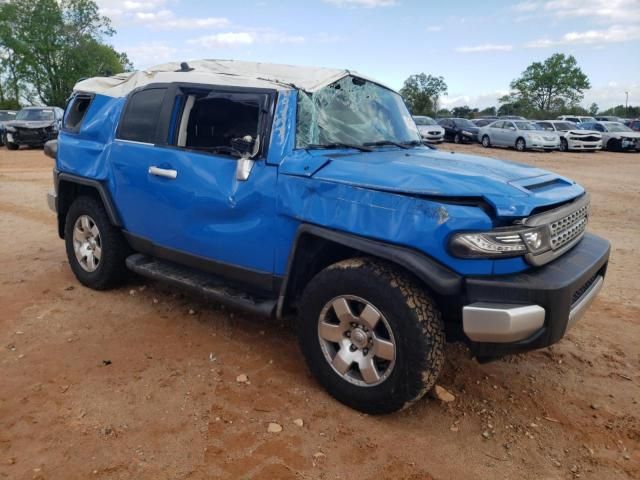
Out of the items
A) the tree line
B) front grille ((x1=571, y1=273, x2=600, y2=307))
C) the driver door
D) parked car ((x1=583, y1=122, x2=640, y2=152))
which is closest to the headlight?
front grille ((x1=571, y1=273, x2=600, y2=307))

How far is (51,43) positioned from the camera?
161 feet

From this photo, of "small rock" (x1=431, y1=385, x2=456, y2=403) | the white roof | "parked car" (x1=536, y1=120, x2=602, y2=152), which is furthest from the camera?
"parked car" (x1=536, y1=120, x2=602, y2=152)

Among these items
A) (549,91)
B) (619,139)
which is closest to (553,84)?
(549,91)

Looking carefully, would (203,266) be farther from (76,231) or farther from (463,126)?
(463,126)

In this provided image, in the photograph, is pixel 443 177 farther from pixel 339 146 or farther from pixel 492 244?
pixel 339 146

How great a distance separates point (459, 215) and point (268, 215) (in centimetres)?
126

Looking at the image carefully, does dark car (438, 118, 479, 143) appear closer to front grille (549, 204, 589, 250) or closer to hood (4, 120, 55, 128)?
hood (4, 120, 55, 128)

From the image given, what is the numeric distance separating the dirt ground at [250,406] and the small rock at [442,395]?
5cm

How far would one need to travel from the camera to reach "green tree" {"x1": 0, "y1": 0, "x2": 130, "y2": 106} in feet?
157

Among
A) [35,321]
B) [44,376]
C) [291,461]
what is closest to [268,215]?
[291,461]

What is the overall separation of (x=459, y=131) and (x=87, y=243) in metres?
26.3

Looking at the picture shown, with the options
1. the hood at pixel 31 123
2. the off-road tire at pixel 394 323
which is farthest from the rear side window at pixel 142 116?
the hood at pixel 31 123

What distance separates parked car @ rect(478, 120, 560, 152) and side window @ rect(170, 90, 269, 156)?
22826 millimetres

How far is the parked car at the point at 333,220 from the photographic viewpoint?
2785 millimetres
